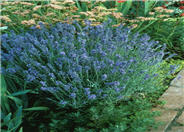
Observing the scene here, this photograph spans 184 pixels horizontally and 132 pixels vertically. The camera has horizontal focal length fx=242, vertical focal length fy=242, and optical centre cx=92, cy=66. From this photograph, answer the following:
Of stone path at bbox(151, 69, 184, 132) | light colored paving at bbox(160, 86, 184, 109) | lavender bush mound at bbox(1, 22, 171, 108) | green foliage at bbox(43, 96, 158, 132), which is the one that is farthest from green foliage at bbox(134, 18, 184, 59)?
green foliage at bbox(43, 96, 158, 132)

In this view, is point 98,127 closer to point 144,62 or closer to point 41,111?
point 41,111

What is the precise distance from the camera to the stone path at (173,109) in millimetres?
2400

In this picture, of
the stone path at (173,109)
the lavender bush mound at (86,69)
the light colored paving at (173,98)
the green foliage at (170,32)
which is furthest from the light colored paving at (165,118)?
the green foliage at (170,32)

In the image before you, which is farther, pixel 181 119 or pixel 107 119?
pixel 181 119

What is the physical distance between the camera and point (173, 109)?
107 inches

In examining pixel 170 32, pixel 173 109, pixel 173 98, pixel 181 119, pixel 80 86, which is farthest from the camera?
pixel 170 32

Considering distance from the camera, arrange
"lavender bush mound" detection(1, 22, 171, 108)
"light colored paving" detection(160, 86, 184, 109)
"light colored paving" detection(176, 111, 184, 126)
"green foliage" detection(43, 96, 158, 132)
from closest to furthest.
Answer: "green foliage" detection(43, 96, 158, 132), "lavender bush mound" detection(1, 22, 171, 108), "light colored paving" detection(176, 111, 184, 126), "light colored paving" detection(160, 86, 184, 109)

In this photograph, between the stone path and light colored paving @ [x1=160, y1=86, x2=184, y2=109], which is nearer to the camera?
the stone path

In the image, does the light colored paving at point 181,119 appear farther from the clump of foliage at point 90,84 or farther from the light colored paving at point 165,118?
the clump of foliage at point 90,84

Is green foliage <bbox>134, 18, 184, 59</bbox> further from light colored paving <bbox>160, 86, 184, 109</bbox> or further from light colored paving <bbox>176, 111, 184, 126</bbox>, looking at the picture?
light colored paving <bbox>176, 111, 184, 126</bbox>

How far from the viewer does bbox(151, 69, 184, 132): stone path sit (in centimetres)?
240

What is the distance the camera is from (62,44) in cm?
282

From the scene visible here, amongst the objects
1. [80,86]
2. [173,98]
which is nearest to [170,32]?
[173,98]

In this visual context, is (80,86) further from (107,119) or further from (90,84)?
(107,119)
